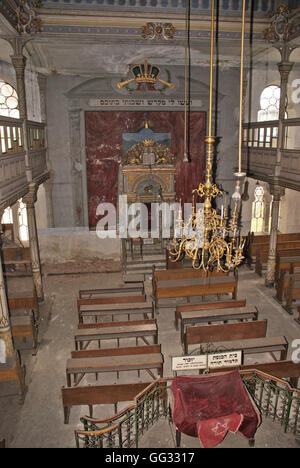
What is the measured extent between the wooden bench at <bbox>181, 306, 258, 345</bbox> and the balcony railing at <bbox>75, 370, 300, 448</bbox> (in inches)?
95.8

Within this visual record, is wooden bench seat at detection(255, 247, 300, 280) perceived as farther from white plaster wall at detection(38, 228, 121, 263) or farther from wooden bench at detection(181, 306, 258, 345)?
white plaster wall at detection(38, 228, 121, 263)

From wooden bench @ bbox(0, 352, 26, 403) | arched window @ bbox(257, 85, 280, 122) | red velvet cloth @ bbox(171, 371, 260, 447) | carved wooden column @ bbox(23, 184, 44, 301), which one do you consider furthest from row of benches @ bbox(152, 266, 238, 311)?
arched window @ bbox(257, 85, 280, 122)

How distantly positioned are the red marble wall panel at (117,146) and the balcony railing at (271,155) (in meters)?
2.40

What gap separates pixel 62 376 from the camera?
9156 millimetres

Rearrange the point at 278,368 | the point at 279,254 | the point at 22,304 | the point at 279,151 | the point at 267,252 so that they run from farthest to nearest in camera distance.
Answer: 1. the point at 267,252
2. the point at 279,254
3. the point at 279,151
4. the point at 22,304
5. the point at 278,368

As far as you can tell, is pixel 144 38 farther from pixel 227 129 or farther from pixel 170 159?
pixel 227 129

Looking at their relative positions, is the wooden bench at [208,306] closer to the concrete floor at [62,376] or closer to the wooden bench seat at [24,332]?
the concrete floor at [62,376]

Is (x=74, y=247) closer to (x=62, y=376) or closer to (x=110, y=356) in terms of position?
(x=62, y=376)

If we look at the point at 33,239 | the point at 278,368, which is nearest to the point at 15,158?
the point at 33,239

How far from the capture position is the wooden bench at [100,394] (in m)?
7.24

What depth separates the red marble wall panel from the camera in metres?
16.8

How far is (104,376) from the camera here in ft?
30.0

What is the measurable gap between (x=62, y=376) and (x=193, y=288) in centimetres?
509
